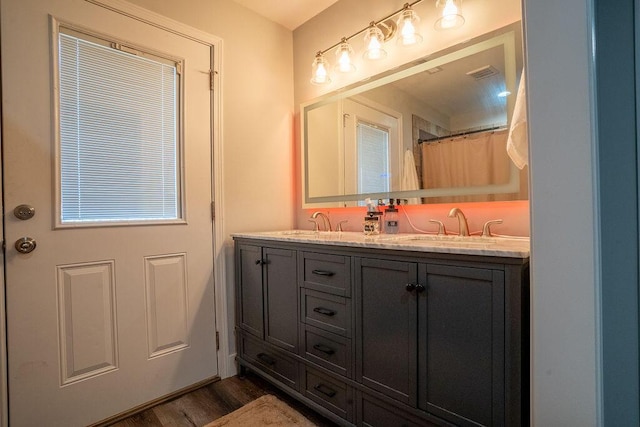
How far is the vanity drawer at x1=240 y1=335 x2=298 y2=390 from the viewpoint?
173 centimetres

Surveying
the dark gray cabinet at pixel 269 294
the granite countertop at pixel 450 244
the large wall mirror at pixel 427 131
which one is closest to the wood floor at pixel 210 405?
the dark gray cabinet at pixel 269 294

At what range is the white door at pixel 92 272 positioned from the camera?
1.42m

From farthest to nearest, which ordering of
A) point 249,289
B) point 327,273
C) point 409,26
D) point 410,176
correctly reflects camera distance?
point 249,289 < point 410,176 < point 409,26 < point 327,273

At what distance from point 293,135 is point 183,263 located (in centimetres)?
128

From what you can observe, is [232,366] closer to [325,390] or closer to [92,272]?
[325,390]

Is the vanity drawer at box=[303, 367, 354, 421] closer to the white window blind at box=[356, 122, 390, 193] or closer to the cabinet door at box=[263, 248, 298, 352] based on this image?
the cabinet door at box=[263, 248, 298, 352]

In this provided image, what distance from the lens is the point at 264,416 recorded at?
1618 mm

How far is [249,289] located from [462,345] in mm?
1307

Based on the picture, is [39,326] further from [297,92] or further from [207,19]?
[297,92]

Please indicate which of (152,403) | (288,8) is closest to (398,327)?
(152,403)

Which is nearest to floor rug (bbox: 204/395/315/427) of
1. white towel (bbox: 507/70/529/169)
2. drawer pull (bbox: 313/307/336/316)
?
drawer pull (bbox: 313/307/336/316)

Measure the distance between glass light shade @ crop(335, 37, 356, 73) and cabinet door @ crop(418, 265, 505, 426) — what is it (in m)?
1.52

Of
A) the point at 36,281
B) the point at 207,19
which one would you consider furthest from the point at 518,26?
the point at 36,281

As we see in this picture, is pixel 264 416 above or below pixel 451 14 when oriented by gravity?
below
